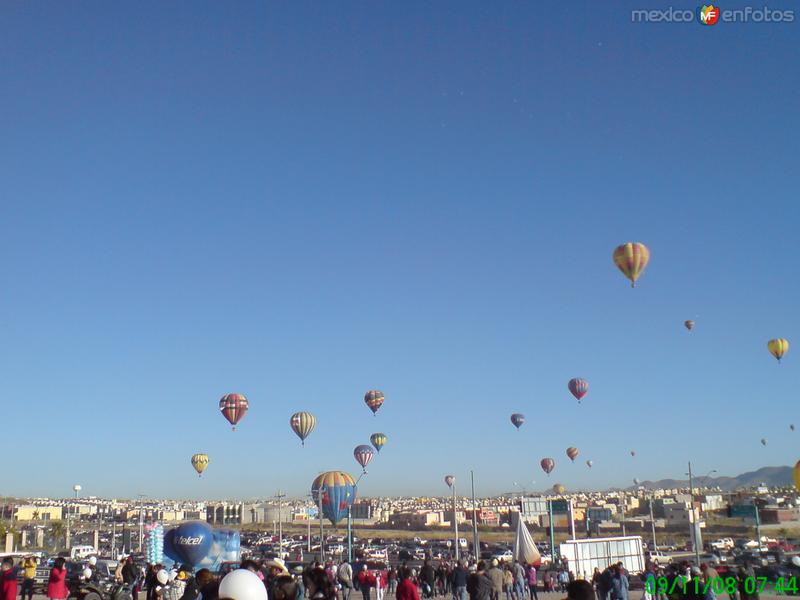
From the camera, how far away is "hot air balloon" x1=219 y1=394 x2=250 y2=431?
55.1 meters

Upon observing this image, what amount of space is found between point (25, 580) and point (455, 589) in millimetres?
11991

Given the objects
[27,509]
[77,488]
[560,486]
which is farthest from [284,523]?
[77,488]

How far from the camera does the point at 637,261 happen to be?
140ft

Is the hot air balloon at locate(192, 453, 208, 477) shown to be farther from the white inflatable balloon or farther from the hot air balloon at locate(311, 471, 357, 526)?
the white inflatable balloon

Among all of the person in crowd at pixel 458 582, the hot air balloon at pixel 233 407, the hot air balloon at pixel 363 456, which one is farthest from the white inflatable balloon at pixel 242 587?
the hot air balloon at pixel 363 456

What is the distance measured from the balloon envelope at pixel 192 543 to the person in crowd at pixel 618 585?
66.6 feet

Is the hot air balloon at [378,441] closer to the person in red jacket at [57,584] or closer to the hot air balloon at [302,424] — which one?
the hot air balloon at [302,424]

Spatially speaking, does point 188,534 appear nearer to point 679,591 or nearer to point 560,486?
point 679,591

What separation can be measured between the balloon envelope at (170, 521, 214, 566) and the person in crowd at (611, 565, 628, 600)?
66.6 feet

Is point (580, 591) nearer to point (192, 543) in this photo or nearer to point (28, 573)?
point (28, 573)

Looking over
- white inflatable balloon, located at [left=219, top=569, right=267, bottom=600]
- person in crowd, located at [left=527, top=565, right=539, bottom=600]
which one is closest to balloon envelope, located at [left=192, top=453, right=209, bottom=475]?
person in crowd, located at [left=527, top=565, right=539, bottom=600]

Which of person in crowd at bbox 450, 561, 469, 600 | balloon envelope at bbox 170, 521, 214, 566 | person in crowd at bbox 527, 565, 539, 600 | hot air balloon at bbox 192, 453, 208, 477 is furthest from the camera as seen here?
hot air balloon at bbox 192, 453, 208, 477

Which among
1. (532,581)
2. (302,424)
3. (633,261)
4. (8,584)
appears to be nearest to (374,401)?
Answer: (302,424)

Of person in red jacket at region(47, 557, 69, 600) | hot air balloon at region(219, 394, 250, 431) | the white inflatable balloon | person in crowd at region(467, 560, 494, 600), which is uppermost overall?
hot air balloon at region(219, 394, 250, 431)
